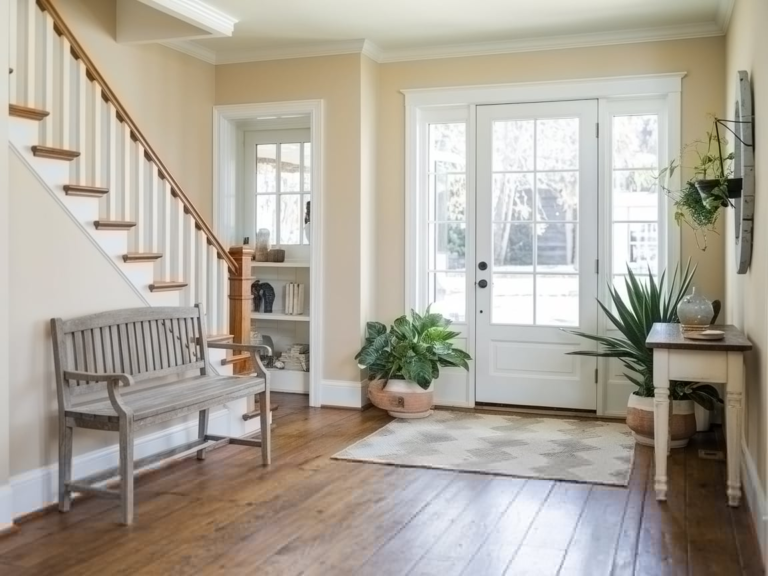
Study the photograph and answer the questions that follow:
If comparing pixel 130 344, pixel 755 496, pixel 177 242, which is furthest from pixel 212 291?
pixel 755 496

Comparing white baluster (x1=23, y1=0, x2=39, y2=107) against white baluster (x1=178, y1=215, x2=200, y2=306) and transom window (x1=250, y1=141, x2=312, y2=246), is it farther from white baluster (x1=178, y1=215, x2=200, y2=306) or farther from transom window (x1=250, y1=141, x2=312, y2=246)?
transom window (x1=250, y1=141, x2=312, y2=246)

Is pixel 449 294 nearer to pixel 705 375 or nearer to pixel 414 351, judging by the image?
pixel 414 351

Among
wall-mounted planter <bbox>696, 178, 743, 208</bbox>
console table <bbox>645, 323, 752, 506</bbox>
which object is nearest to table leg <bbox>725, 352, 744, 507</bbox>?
console table <bbox>645, 323, 752, 506</bbox>

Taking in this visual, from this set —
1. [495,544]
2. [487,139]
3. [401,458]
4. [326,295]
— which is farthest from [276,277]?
[495,544]

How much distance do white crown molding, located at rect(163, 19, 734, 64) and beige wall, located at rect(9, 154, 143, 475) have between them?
2.37 m

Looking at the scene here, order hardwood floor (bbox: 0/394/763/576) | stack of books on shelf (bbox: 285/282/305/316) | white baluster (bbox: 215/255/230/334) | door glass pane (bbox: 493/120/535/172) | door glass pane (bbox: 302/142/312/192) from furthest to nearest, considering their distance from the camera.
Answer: door glass pane (bbox: 302/142/312/192) < stack of books on shelf (bbox: 285/282/305/316) < door glass pane (bbox: 493/120/535/172) < white baluster (bbox: 215/255/230/334) < hardwood floor (bbox: 0/394/763/576)

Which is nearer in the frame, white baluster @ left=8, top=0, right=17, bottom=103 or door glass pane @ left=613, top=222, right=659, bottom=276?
white baluster @ left=8, top=0, right=17, bottom=103

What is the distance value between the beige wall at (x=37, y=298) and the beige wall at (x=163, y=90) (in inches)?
65.7

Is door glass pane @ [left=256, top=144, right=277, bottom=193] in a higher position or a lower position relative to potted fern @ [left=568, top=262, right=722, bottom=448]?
higher

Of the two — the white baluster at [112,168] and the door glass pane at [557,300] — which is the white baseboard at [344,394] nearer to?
the door glass pane at [557,300]

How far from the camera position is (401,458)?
171 inches

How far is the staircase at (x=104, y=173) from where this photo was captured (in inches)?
138

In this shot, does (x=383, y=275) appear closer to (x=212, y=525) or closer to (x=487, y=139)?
(x=487, y=139)

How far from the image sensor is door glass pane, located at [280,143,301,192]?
6.48 meters
